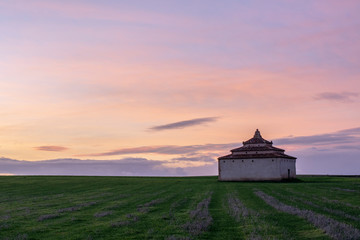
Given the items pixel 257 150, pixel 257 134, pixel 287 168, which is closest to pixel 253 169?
pixel 257 150

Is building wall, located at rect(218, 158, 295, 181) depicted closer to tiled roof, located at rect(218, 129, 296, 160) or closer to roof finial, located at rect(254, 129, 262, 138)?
tiled roof, located at rect(218, 129, 296, 160)

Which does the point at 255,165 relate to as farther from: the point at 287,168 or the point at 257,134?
the point at 257,134

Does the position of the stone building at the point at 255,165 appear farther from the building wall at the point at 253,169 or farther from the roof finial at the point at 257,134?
the roof finial at the point at 257,134

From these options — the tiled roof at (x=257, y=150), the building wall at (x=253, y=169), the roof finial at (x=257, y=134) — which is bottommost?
the building wall at (x=253, y=169)

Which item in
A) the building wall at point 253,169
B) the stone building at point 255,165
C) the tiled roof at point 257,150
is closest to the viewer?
the building wall at point 253,169

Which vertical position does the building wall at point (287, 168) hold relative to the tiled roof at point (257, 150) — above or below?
below

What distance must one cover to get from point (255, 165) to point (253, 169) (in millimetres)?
1049

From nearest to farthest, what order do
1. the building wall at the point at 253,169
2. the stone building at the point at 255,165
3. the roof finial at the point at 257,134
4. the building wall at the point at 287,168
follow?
the building wall at the point at 253,169, the stone building at the point at 255,165, the building wall at the point at 287,168, the roof finial at the point at 257,134

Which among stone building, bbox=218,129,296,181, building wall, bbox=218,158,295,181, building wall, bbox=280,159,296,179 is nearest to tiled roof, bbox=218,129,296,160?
stone building, bbox=218,129,296,181

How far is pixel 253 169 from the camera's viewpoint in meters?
89.1

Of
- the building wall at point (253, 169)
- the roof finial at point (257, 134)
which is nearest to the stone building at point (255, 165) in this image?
the building wall at point (253, 169)

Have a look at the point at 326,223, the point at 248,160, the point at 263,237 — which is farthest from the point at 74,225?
the point at 248,160

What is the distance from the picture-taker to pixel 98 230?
786 inches

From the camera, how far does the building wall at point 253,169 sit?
286 ft
